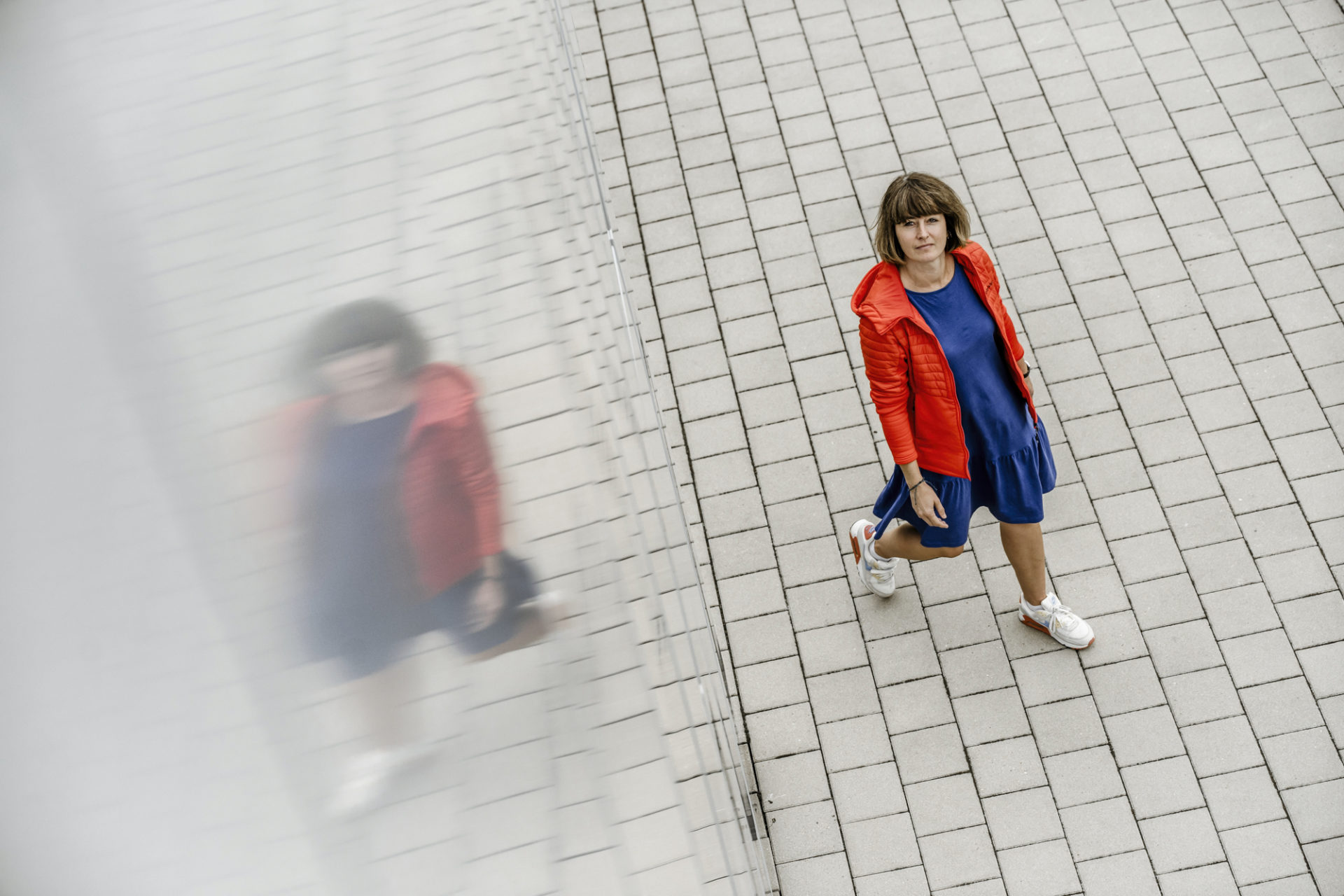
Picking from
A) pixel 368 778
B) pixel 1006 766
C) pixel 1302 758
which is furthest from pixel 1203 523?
pixel 368 778

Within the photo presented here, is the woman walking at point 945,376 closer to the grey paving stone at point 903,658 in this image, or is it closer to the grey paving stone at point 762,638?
the grey paving stone at point 903,658

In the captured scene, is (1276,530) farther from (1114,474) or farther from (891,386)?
(891,386)

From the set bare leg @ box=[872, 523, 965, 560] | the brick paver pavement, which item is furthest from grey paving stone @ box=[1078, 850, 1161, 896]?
bare leg @ box=[872, 523, 965, 560]

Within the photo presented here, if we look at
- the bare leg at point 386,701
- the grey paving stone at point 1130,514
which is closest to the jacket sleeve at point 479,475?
the bare leg at point 386,701

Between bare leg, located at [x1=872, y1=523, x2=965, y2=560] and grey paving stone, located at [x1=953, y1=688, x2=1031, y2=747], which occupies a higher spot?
bare leg, located at [x1=872, y1=523, x2=965, y2=560]

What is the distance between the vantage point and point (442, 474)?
98 cm

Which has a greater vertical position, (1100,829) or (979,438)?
(979,438)

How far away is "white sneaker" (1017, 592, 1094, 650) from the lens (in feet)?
11.0

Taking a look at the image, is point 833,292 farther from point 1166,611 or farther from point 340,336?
point 340,336

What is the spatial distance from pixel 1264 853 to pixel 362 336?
11.1 feet

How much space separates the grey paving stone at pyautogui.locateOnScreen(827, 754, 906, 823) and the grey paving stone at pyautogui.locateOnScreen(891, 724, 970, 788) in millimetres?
43

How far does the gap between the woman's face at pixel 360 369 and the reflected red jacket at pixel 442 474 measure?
0.9 inches

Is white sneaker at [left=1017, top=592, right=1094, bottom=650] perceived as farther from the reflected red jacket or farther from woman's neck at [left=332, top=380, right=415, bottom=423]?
woman's neck at [left=332, top=380, right=415, bottom=423]

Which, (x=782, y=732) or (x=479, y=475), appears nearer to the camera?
(x=479, y=475)
